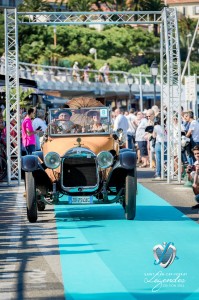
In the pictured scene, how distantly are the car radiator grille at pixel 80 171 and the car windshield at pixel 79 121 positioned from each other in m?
1.39

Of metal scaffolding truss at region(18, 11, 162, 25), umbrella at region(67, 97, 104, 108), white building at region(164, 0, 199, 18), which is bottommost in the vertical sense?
umbrella at region(67, 97, 104, 108)

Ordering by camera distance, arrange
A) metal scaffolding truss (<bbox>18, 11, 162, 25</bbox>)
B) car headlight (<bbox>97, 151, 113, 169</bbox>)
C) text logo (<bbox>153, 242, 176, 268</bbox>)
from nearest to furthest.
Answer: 1. text logo (<bbox>153, 242, 176, 268</bbox>)
2. car headlight (<bbox>97, 151, 113, 169</bbox>)
3. metal scaffolding truss (<bbox>18, 11, 162, 25</bbox>)

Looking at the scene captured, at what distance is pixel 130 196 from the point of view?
64.6 ft

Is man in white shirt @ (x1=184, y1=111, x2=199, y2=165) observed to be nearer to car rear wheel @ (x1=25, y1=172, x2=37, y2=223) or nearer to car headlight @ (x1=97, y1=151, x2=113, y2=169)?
car headlight @ (x1=97, y1=151, x2=113, y2=169)

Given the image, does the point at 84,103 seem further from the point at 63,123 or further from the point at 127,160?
the point at 127,160

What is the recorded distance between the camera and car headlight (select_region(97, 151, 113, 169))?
65.8 ft

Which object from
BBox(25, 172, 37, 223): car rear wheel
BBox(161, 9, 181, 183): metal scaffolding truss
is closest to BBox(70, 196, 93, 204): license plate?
BBox(25, 172, 37, 223): car rear wheel

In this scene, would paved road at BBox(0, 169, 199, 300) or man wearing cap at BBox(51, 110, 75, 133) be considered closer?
paved road at BBox(0, 169, 199, 300)

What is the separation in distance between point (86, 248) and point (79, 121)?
610 cm

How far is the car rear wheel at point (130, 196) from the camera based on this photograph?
19.7 meters

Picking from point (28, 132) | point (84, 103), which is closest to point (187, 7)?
point (28, 132)

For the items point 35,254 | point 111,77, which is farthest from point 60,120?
point 111,77

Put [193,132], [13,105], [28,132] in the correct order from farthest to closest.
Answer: [193,132], [13,105], [28,132]

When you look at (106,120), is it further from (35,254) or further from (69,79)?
(69,79)
